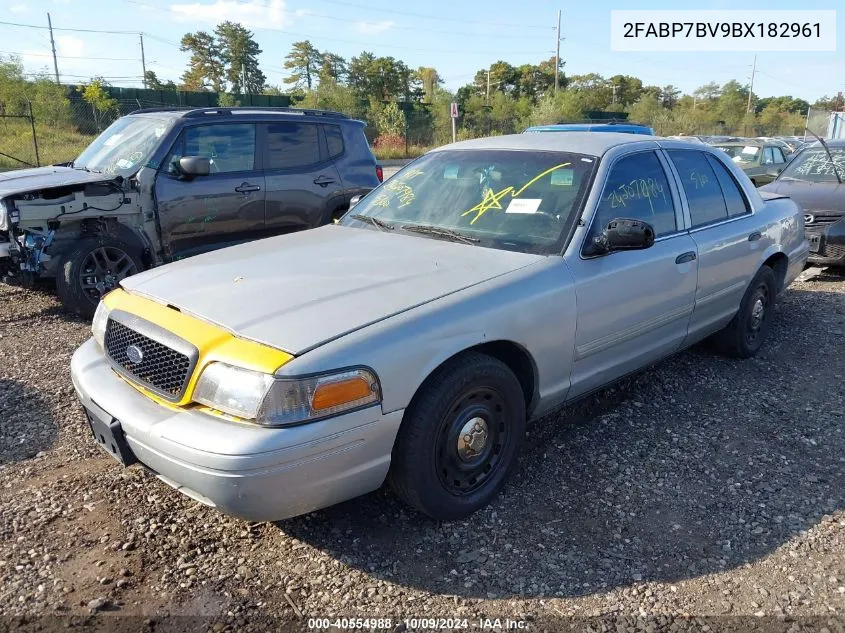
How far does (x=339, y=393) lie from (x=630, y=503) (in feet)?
5.40

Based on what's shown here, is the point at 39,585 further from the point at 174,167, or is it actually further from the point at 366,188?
the point at 366,188

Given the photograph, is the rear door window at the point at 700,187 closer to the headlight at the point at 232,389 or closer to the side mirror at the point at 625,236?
the side mirror at the point at 625,236

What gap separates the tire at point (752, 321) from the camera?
481 centimetres

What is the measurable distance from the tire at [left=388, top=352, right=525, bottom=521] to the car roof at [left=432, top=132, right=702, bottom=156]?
155cm

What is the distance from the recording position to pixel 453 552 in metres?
2.77

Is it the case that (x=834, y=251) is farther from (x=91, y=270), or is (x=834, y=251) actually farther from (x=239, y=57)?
(x=239, y=57)

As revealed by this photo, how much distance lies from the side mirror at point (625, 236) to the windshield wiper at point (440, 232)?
66cm

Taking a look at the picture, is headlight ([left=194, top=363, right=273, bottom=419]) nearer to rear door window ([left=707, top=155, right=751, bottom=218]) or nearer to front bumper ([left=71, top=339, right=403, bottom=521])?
front bumper ([left=71, top=339, right=403, bottom=521])

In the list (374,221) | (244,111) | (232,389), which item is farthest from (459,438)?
(244,111)

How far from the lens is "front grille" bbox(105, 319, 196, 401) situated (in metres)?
2.55

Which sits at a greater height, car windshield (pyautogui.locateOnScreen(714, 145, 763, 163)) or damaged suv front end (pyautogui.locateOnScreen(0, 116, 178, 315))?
car windshield (pyautogui.locateOnScreen(714, 145, 763, 163))

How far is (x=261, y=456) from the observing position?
7.39 feet

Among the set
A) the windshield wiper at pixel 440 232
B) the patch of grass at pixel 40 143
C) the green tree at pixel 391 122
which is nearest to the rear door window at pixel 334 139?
the windshield wiper at pixel 440 232

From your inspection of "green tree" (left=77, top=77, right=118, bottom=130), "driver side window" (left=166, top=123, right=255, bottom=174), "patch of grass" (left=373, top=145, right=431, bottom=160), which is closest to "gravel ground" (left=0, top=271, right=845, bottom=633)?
"driver side window" (left=166, top=123, right=255, bottom=174)
